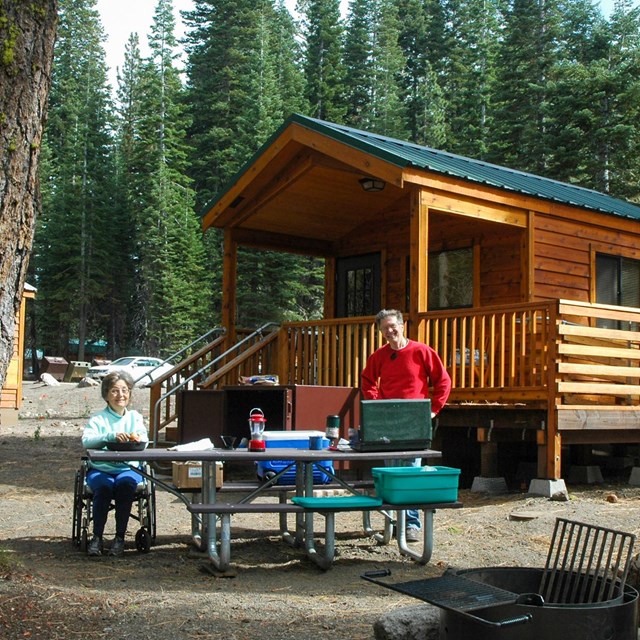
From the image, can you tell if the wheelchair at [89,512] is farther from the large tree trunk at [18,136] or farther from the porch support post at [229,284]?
the porch support post at [229,284]

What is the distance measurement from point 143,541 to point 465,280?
7895mm

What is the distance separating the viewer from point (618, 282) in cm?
1378

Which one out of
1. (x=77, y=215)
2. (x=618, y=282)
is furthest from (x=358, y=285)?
(x=77, y=215)

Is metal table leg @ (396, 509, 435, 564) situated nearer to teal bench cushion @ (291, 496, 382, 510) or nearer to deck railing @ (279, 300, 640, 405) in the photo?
teal bench cushion @ (291, 496, 382, 510)

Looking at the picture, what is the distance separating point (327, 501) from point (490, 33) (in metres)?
51.8

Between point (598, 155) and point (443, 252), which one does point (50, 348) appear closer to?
point (598, 155)

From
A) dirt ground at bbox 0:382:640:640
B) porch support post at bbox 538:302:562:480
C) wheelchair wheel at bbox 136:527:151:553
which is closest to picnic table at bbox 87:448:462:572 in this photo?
dirt ground at bbox 0:382:640:640

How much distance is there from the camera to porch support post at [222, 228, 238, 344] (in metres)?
13.7

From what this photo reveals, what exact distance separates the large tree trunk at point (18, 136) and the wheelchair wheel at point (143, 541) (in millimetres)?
2529

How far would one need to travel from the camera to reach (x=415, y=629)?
3.98m

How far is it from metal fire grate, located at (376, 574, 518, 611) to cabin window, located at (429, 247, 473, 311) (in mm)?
9691

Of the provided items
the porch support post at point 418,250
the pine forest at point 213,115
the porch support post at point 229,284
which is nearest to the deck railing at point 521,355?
the porch support post at point 418,250

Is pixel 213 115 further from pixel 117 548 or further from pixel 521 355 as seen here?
pixel 117 548

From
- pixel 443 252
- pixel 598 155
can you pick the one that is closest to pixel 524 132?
pixel 598 155
